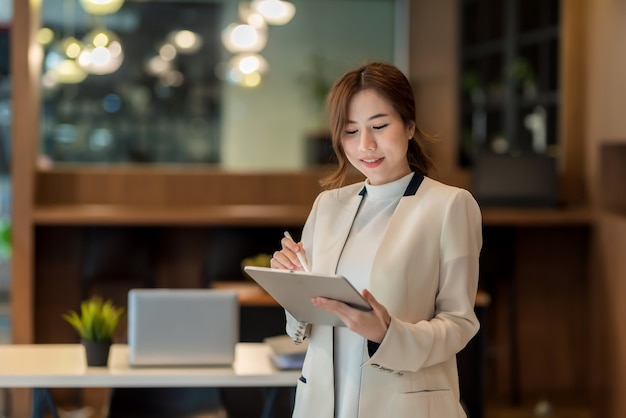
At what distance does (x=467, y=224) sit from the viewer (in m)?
2.15

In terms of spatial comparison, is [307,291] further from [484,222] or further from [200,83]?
[200,83]

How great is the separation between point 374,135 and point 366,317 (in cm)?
42

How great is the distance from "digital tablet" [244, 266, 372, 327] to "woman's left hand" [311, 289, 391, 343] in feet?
0.04

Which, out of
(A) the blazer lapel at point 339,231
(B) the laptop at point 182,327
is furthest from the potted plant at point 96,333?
(A) the blazer lapel at point 339,231

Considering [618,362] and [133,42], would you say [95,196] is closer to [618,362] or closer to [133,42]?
[618,362]

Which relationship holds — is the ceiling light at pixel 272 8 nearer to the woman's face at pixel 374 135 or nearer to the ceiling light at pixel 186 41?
the ceiling light at pixel 186 41

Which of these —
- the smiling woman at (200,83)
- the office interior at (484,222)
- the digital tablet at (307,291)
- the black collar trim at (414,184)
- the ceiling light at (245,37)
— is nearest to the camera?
the digital tablet at (307,291)

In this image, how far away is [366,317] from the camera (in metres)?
2.02

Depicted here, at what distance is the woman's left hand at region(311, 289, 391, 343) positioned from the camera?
2.01 meters

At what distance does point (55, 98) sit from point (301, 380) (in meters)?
7.52

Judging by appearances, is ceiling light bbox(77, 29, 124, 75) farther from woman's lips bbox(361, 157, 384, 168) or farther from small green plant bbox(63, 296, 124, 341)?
woman's lips bbox(361, 157, 384, 168)

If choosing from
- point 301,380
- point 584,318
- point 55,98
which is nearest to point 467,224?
point 301,380

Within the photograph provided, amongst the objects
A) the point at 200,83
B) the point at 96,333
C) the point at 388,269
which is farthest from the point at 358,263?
the point at 200,83

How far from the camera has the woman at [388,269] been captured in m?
2.10
